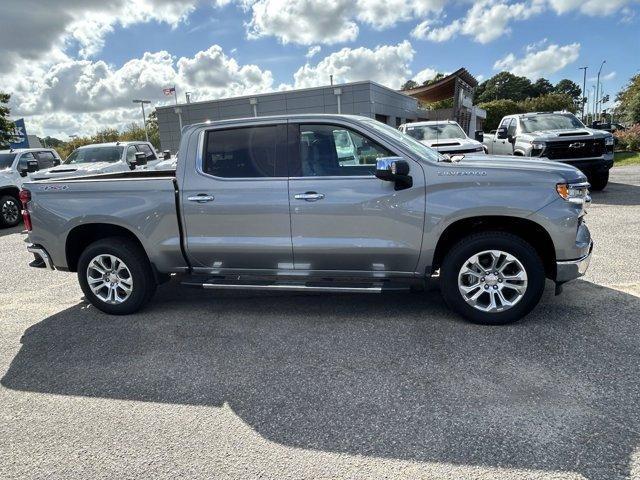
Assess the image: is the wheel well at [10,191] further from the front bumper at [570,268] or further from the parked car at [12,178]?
the front bumper at [570,268]

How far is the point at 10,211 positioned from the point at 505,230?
474 inches

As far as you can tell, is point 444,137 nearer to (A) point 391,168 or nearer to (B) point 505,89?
(A) point 391,168

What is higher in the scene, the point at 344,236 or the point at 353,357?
the point at 344,236

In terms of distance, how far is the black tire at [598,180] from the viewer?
11.1m

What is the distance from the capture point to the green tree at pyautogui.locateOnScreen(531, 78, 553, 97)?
335ft

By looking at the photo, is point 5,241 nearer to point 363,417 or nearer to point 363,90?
point 363,417

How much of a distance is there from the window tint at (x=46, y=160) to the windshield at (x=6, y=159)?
71 cm

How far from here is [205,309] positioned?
507 cm

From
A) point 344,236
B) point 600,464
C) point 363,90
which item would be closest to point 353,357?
point 344,236

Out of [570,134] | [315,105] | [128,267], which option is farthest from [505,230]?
[315,105]

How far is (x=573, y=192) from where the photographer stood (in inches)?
153

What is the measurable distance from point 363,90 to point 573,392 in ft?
79.5

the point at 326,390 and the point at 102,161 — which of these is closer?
the point at 326,390

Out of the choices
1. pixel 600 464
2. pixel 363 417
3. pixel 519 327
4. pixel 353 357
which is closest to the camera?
pixel 600 464
